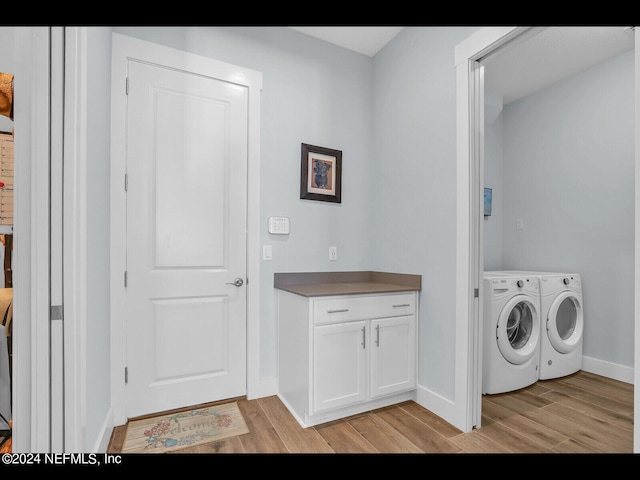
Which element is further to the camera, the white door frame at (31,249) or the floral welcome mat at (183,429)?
the floral welcome mat at (183,429)

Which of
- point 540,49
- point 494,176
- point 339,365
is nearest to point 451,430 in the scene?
point 339,365

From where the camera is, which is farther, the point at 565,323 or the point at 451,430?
the point at 565,323

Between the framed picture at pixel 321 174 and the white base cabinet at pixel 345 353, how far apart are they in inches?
32.3

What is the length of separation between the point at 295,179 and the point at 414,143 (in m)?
0.90

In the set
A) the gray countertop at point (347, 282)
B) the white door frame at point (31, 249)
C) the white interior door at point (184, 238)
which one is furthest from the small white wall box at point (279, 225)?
the white door frame at point (31, 249)

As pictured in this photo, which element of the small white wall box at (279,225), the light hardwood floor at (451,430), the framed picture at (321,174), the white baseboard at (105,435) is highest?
the framed picture at (321,174)

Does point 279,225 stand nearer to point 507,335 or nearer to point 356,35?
point 356,35

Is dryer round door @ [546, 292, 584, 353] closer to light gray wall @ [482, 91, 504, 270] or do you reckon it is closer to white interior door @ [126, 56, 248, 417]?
light gray wall @ [482, 91, 504, 270]

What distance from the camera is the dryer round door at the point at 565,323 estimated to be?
8.55ft

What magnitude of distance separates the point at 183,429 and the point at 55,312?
109cm

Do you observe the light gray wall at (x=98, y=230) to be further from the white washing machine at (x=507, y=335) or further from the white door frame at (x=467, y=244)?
the white washing machine at (x=507, y=335)

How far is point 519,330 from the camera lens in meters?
2.62

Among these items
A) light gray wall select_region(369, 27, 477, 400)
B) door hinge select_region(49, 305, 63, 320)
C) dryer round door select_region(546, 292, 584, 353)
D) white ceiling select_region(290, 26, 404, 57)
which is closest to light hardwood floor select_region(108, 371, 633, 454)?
light gray wall select_region(369, 27, 477, 400)

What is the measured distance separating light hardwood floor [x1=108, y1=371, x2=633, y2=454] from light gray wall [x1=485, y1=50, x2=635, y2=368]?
804 millimetres
